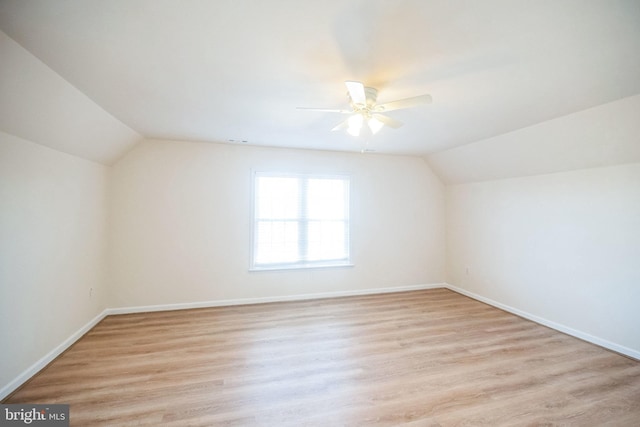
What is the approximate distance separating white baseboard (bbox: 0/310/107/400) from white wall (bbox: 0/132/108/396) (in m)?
0.02

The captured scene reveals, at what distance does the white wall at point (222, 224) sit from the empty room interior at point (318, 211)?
3 cm

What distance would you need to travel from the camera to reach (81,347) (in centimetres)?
270

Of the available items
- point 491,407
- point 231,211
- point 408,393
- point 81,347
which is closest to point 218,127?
point 231,211

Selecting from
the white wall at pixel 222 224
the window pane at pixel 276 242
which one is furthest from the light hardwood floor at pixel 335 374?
the window pane at pixel 276 242

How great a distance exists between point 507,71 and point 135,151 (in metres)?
4.43

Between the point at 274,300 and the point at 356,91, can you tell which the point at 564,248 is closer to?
the point at 356,91

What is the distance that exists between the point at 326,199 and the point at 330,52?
2888 millimetres

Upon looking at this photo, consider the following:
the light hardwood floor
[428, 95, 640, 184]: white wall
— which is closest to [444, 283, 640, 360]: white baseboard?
the light hardwood floor

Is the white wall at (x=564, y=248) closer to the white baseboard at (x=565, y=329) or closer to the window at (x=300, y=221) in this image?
the white baseboard at (x=565, y=329)

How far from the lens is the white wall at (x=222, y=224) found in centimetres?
362

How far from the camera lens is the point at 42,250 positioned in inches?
92.8

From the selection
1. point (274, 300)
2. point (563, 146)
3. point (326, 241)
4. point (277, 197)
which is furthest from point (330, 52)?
point (274, 300)

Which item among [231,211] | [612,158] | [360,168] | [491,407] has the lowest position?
[491,407]

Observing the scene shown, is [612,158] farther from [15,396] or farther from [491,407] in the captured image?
[15,396]
